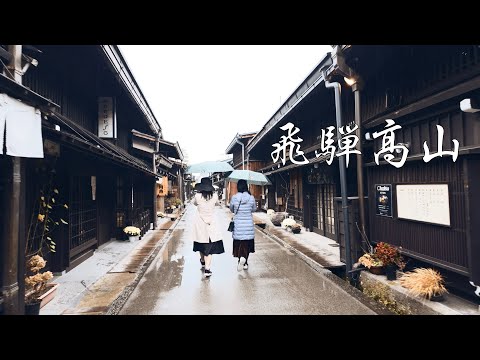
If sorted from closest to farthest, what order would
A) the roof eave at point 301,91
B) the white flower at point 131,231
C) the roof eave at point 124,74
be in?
the roof eave at point 124,74 → the roof eave at point 301,91 → the white flower at point 131,231

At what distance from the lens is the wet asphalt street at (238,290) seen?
514 cm

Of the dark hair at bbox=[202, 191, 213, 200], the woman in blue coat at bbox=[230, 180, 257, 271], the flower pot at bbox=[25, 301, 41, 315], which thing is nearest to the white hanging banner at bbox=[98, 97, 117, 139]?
the dark hair at bbox=[202, 191, 213, 200]

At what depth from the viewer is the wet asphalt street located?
5141 mm

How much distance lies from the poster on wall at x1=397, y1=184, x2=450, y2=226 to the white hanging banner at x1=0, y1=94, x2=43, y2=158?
6151 mm

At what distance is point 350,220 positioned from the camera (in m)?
7.53

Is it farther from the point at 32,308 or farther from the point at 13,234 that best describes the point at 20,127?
the point at 32,308

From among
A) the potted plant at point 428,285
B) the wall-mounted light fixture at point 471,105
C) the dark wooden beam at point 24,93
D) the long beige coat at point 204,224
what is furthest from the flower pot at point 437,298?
the dark wooden beam at point 24,93

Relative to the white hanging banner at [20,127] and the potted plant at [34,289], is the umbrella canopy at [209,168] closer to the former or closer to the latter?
the potted plant at [34,289]

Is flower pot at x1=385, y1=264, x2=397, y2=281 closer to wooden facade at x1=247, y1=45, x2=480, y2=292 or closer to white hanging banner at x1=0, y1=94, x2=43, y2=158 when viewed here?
wooden facade at x1=247, y1=45, x2=480, y2=292

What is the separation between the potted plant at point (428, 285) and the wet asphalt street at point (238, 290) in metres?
0.88

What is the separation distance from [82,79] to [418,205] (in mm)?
8812

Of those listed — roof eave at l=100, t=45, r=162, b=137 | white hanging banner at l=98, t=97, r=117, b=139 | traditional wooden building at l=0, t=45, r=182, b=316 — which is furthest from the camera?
white hanging banner at l=98, t=97, r=117, b=139

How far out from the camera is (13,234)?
154 inches

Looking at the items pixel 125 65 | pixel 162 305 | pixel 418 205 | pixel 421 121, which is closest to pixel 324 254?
pixel 418 205
